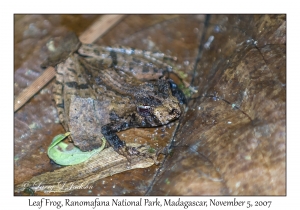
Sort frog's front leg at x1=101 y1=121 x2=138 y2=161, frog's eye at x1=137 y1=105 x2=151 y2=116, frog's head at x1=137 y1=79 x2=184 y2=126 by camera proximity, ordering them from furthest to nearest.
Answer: frog's eye at x1=137 y1=105 x2=151 y2=116
frog's head at x1=137 y1=79 x2=184 y2=126
frog's front leg at x1=101 y1=121 x2=138 y2=161

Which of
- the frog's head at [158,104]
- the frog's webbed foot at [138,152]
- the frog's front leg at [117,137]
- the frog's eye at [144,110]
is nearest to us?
the frog's webbed foot at [138,152]

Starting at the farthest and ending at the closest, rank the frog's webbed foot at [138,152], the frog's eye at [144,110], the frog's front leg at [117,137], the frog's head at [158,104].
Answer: the frog's eye at [144,110]
the frog's head at [158,104]
the frog's front leg at [117,137]
the frog's webbed foot at [138,152]

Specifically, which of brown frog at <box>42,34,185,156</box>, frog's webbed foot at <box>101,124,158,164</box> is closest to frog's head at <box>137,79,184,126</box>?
brown frog at <box>42,34,185,156</box>

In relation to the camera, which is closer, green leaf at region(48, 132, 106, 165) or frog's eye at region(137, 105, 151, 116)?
green leaf at region(48, 132, 106, 165)

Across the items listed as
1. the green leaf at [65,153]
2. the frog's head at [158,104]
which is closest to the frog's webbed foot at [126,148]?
the green leaf at [65,153]

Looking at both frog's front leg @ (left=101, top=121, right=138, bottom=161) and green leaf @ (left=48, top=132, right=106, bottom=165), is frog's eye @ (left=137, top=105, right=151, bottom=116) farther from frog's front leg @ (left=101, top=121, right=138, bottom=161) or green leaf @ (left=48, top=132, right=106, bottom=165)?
green leaf @ (left=48, top=132, right=106, bottom=165)

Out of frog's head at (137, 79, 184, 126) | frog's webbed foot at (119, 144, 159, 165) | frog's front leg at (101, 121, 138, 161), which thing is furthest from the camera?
frog's head at (137, 79, 184, 126)

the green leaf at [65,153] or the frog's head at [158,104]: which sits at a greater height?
the frog's head at [158,104]

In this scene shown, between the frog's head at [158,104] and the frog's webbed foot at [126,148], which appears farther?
the frog's head at [158,104]

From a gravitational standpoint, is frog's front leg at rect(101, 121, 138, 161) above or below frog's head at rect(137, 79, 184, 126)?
below

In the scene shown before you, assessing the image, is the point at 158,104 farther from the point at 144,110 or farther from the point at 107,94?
the point at 107,94

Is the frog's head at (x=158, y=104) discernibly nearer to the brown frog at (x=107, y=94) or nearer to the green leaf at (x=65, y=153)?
Result: the brown frog at (x=107, y=94)
